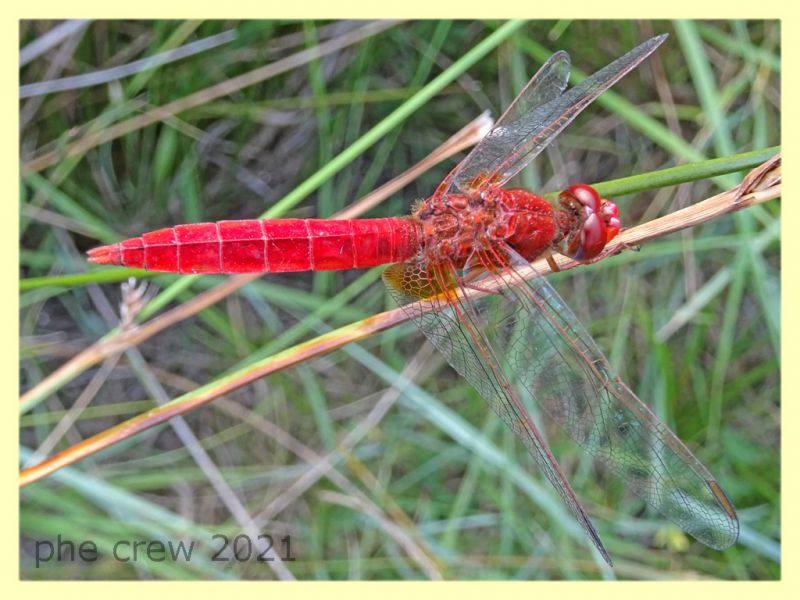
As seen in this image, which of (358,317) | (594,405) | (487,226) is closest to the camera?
(594,405)

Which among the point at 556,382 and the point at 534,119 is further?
the point at 534,119

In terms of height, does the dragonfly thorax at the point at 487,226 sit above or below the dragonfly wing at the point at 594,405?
above

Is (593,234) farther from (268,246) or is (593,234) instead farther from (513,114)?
(268,246)

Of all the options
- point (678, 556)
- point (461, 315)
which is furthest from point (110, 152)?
point (678, 556)

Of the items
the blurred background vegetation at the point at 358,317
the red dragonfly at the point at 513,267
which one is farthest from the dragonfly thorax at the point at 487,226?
the blurred background vegetation at the point at 358,317

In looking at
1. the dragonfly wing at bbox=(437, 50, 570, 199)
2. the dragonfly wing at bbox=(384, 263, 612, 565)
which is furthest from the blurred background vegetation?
the dragonfly wing at bbox=(384, 263, 612, 565)

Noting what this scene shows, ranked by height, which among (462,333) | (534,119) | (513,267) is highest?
(534,119)

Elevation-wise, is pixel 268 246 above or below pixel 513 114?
below

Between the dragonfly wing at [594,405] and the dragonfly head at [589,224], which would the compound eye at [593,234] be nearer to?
the dragonfly head at [589,224]

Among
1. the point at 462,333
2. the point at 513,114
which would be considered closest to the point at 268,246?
the point at 462,333
